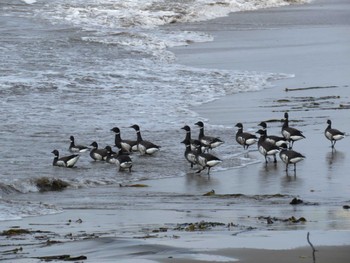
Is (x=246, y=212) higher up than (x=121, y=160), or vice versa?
(x=246, y=212)

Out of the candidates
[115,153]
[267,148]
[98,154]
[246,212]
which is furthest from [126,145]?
[246,212]

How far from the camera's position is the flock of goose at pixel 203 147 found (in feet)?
44.7

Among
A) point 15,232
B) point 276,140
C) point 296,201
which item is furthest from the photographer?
point 276,140

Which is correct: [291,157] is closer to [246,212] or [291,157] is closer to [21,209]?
[246,212]

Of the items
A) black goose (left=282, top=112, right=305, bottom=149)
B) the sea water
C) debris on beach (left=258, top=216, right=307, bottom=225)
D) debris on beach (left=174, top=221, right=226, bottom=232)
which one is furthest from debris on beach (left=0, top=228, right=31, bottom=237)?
black goose (left=282, top=112, right=305, bottom=149)

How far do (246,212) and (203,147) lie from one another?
16.1ft

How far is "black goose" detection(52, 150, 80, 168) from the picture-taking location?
1380cm

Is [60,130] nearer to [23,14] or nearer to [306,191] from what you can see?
[306,191]

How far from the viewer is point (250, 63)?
25922mm

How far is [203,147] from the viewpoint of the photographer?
14891mm

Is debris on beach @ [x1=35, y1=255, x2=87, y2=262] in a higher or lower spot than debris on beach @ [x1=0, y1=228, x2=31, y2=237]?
higher

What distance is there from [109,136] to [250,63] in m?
9.94

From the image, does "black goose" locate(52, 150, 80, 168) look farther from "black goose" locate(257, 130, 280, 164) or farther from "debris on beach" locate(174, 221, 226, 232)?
"debris on beach" locate(174, 221, 226, 232)

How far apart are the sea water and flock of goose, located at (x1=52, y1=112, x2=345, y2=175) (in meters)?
0.18
